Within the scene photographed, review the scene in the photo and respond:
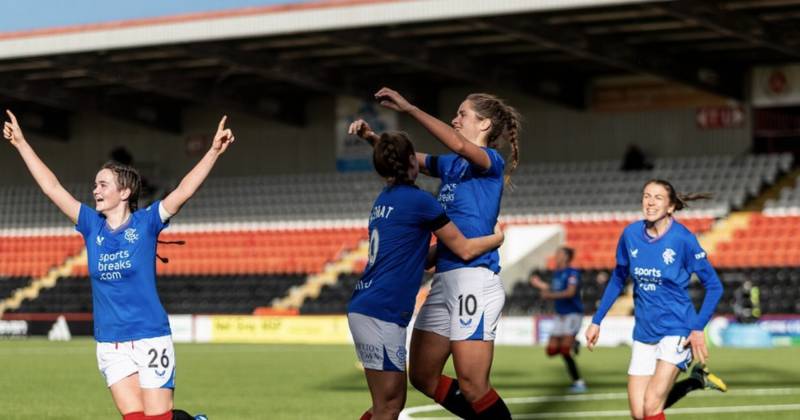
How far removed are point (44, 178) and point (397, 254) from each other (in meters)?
2.22

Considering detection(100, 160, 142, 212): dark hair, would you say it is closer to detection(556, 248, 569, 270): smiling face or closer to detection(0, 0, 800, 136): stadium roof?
detection(556, 248, 569, 270): smiling face

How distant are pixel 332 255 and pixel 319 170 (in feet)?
21.5

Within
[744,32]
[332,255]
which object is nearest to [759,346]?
[744,32]

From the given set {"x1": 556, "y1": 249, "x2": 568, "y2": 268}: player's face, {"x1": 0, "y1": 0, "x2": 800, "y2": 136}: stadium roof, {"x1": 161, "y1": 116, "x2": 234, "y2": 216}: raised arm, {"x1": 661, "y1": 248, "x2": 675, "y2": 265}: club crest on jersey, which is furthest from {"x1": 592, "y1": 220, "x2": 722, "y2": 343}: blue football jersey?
{"x1": 0, "y1": 0, "x2": 800, "y2": 136}: stadium roof

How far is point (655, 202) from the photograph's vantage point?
31.2 feet

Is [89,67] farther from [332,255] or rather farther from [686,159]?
[686,159]

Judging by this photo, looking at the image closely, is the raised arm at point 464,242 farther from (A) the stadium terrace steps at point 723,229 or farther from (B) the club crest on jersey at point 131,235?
(A) the stadium terrace steps at point 723,229

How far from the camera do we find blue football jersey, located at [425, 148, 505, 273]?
8.16m

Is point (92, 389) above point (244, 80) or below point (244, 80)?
below

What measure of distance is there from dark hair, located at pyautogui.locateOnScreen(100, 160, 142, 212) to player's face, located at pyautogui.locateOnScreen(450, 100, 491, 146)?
1.89 m

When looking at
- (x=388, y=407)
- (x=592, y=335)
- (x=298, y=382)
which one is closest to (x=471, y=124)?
(x=388, y=407)

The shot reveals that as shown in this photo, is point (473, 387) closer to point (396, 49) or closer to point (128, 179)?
point (128, 179)

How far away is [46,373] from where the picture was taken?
20.1m

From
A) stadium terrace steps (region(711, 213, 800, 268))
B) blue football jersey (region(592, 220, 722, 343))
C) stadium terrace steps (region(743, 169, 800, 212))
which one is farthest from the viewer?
stadium terrace steps (region(743, 169, 800, 212))
